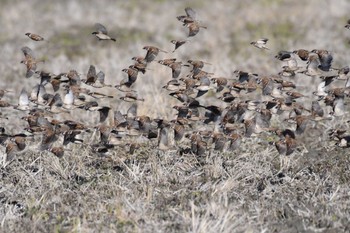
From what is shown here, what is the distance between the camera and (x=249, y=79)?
5.73 metres

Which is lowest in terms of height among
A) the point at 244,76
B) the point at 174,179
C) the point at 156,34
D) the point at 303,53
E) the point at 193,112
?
the point at 174,179

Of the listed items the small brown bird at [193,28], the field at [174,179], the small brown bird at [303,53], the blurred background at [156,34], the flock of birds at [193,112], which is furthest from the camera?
the blurred background at [156,34]

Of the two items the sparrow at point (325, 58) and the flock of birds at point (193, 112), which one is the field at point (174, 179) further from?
the sparrow at point (325, 58)

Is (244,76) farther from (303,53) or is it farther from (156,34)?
(156,34)

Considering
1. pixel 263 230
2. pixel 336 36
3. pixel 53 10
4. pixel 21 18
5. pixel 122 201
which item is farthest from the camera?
pixel 53 10

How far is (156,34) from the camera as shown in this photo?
44.1ft

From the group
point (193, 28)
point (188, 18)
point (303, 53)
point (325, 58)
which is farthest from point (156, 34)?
point (325, 58)

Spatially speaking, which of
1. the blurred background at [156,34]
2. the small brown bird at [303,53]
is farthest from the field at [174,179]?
the blurred background at [156,34]

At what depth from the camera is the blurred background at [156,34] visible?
10.1m

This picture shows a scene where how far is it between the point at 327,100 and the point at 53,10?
11.5 metres

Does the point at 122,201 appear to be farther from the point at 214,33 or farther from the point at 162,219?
the point at 214,33

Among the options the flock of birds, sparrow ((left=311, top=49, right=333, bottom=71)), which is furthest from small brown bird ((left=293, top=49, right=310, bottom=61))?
sparrow ((left=311, top=49, right=333, bottom=71))

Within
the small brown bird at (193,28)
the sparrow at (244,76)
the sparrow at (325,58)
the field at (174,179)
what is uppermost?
the small brown bird at (193,28)

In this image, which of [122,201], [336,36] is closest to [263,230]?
[122,201]
